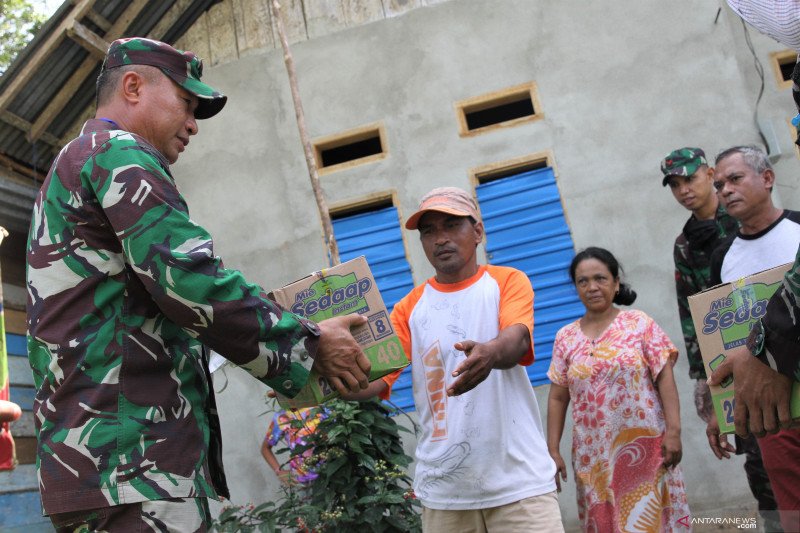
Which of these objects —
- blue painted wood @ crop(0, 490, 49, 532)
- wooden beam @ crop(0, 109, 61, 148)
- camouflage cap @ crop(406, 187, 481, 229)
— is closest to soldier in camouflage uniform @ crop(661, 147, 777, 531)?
camouflage cap @ crop(406, 187, 481, 229)

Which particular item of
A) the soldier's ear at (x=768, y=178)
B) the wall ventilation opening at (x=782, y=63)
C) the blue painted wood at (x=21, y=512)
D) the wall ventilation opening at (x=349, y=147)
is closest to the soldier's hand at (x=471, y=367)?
the soldier's ear at (x=768, y=178)

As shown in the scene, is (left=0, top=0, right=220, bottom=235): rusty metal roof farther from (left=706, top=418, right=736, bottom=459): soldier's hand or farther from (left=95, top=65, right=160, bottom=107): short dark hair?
(left=706, top=418, right=736, bottom=459): soldier's hand

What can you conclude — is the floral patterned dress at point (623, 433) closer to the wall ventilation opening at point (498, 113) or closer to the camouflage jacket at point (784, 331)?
the camouflage jacket at point (784, 331)

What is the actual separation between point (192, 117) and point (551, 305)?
4.63m

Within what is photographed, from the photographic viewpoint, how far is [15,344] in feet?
22.5

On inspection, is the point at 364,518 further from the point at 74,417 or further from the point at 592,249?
the point at 74,417

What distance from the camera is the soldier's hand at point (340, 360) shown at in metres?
2.14

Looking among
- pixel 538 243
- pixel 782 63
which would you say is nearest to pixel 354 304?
pixel 538 243

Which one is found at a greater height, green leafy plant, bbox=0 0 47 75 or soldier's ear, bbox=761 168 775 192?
green leafy plant, bbox=0 0 47 75

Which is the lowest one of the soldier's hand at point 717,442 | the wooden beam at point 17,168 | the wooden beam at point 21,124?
the soldier's hand at point 717,442

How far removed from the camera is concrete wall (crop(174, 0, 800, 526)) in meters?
6.37

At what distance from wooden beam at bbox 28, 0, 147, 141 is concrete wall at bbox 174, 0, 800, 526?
91 cm

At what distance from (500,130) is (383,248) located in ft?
4.73

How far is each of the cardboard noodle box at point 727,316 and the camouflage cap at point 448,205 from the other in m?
1.14
